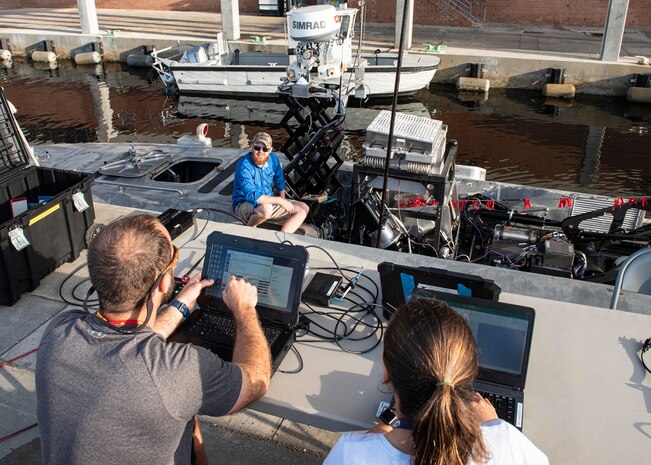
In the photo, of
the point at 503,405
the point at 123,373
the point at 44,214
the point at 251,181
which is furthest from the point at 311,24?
the point at 123,373

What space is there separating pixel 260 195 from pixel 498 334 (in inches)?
119

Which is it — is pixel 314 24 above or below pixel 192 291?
above

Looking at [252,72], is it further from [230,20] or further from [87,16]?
[87,16]

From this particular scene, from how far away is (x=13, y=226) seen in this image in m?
3.31

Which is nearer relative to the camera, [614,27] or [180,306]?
[180,306]

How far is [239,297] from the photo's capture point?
243cm

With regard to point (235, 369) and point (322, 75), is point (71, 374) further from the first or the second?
point (322, 75)

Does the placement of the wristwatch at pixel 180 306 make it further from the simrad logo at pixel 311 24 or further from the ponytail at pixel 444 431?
the simrad logo at pixel 311 24

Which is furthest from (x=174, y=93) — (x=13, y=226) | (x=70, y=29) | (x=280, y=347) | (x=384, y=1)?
(x=280, y=347)

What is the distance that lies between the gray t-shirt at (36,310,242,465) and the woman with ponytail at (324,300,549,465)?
0.56m

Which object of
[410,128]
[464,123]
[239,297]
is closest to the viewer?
[239,297]

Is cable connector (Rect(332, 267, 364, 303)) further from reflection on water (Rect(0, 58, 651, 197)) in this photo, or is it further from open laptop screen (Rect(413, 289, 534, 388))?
reflection on water (Rect(0, 58, 651, 197))

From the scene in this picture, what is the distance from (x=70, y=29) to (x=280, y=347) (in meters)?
22.4

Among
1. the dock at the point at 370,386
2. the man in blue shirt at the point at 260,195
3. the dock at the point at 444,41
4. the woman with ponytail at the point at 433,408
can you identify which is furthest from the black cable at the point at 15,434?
the dock at the point at 444,41
